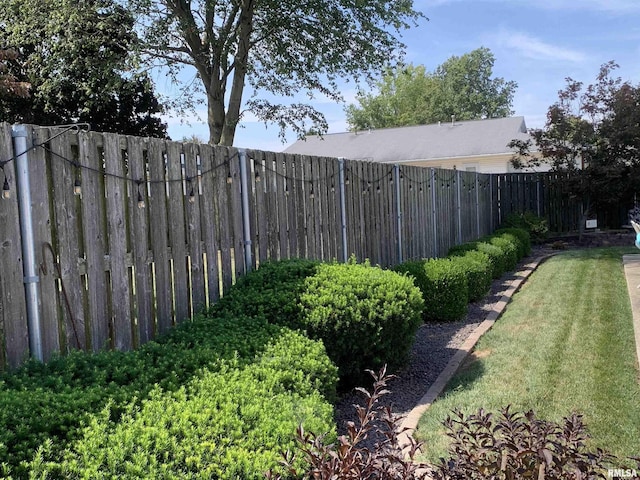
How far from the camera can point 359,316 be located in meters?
4.21

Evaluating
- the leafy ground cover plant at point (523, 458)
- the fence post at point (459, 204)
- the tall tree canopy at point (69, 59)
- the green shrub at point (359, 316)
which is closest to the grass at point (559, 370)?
the green shrub at point (359, 316)

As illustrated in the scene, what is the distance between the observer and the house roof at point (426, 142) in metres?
26.5

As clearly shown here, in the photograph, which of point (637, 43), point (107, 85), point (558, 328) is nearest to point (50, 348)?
point (558, 328)

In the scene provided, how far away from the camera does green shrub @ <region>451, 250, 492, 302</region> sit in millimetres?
7727

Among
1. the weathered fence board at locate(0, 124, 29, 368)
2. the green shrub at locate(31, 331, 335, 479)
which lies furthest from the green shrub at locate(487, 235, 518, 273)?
the weathered fence board at locate(0, 124, 29, 368)

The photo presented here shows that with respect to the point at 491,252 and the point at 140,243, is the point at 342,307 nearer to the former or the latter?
the point at 140,243

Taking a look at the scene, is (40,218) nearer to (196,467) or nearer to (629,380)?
(196,467)

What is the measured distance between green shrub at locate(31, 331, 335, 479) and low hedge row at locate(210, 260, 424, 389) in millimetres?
1145

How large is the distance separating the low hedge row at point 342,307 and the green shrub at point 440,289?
1.95 m

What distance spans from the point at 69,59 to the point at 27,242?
517 inches

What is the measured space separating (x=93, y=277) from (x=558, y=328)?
16.6ft

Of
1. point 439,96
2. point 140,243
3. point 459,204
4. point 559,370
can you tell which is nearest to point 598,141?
point 459,204

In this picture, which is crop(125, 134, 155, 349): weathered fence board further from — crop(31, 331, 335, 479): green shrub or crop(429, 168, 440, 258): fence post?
crop(429, 168, 440, 258): fence post

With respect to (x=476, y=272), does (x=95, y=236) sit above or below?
above
